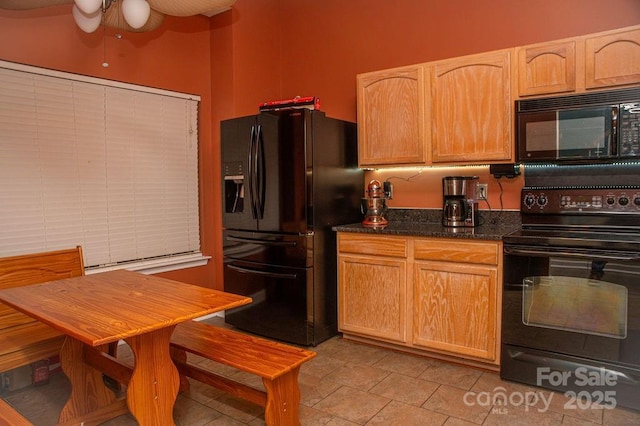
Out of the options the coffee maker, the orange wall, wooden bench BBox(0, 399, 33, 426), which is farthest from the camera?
the coffee maker

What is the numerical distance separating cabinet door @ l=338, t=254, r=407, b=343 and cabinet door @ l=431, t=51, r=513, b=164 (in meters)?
0.90

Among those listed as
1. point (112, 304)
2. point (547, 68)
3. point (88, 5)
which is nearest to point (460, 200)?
point (547, 68)

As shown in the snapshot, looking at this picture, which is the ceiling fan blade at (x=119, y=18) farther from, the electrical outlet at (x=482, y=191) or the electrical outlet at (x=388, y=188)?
the electrical outlet at (x=482, y=191)

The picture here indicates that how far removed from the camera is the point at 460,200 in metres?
3.15

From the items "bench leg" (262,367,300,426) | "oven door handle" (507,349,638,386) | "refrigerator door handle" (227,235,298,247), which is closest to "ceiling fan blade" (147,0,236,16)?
"refrigerator door handle" (227,235,298,247)

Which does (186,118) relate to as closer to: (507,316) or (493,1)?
(493,1)

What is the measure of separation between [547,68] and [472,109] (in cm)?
50

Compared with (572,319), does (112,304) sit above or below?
above

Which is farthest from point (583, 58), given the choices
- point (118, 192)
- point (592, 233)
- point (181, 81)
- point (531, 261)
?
point (118, 192)

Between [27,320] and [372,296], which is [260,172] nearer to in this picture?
Result: [372,296]

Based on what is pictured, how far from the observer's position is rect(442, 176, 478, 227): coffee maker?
3.11 metres

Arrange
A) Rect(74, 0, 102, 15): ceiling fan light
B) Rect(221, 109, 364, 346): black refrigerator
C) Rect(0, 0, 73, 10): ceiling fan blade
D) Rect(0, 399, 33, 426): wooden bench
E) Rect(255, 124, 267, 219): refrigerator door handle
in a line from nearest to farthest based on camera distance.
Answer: Rect(0, 399, 33, 426): wooden bench
Rect(74, 0, 102, 15): ceiling fan light
Rect(0, 0, 73, 10): ceiling fan blade
Rect(221, 109, 364, 346): black refrigerator
Rect(255, 124, 267, 219): refrigerator door handle

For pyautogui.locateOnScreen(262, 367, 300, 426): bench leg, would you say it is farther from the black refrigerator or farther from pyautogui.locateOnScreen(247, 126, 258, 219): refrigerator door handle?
pyautogui.locateOnScreen(247, 126, 258, 219): refrigerator door handle

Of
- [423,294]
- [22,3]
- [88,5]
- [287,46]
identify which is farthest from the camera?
[287,46]
